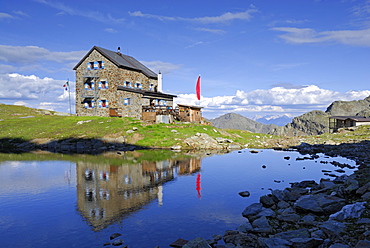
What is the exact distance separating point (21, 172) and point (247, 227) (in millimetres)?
23732

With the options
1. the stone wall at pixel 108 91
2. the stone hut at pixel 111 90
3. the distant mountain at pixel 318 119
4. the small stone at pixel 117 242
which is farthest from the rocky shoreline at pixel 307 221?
the distant mountain at pixel 318 119

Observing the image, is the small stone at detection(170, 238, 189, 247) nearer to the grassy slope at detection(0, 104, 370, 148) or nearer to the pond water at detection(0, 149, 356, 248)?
the pond water at detection(0, 149, 356, 248)

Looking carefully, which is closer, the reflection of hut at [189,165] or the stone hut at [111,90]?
the reflection of hut at [189,165]

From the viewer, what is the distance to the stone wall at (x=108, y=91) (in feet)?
218

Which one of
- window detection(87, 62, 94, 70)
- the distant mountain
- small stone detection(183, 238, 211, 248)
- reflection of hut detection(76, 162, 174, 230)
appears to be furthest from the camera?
the distant mountain

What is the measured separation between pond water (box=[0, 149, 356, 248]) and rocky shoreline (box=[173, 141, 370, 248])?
1.29 meters

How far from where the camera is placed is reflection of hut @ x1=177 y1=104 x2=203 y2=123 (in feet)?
216

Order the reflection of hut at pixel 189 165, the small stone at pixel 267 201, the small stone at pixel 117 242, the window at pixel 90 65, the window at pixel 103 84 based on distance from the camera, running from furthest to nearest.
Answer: the window at pixel 90 65 → the window at pixel 103 84 → the reflection of hut at pixel 189 165 → the small stone at pixel 267 201 → the small stone at pixel 117 242

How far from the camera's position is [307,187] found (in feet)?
63.3

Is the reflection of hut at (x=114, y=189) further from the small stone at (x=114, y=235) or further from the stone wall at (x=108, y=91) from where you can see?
the stone wall at (x=108, y=91)

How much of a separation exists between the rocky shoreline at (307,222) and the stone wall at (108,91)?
53791 mm

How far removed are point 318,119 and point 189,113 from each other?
4684 inches

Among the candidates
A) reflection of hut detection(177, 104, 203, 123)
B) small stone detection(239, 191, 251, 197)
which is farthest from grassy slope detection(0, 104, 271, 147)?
small stone detection(239, 191, 251, 197)

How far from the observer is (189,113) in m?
66.6
